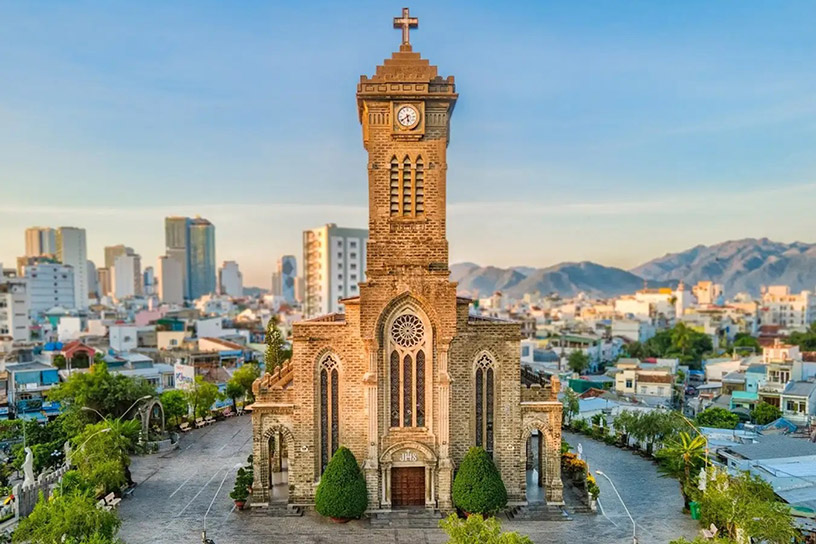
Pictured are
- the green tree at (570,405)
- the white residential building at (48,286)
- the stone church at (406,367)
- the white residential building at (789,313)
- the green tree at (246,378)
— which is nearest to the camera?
the stone church at (406,367)

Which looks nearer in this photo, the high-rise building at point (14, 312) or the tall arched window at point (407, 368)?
the tall arched window at point (407, 368)

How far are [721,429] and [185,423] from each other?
3937 cm

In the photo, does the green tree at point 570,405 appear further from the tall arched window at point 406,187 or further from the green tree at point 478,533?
the green tree at point 478,533

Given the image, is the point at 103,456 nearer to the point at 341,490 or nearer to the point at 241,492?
the point at 241,492

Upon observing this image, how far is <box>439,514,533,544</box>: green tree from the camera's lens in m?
19.0

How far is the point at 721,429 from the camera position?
42.8 meters

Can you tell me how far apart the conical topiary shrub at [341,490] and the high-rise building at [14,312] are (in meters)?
77.6

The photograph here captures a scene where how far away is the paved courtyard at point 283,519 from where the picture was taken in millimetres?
27406

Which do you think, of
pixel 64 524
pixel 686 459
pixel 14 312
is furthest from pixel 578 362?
pixel 14 312

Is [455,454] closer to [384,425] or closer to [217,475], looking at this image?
[384,425]

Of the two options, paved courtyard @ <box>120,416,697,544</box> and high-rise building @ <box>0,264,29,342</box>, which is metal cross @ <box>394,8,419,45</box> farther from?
high-rise building @ <box>0,264,29,342</box>

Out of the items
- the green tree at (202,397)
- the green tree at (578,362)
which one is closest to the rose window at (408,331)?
the green tree at (202,397)

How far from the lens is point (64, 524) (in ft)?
67.4

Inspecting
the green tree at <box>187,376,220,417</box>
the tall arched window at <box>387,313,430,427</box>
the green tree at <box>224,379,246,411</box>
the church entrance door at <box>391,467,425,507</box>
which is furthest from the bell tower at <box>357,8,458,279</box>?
the green tree at <box>224,379,246,411</box>
